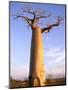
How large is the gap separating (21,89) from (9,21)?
0.66 meters

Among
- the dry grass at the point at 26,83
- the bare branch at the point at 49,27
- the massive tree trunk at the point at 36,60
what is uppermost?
the bare branch at the point at 49,27

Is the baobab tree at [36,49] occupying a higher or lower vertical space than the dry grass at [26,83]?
higher

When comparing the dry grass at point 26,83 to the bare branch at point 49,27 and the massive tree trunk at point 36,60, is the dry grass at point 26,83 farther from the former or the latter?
the bare branch at point 49,27

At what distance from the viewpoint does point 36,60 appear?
244 cm

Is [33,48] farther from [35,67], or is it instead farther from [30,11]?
[30,11]

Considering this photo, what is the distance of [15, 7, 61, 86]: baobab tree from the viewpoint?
7.95ft

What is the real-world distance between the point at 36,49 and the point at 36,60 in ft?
0.35

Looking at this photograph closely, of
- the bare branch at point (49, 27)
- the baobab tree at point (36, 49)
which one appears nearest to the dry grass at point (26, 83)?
the baobab tree at point (36, 49)

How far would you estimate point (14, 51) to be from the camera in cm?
239

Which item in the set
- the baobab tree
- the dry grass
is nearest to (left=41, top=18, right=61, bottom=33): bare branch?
the baobab tree

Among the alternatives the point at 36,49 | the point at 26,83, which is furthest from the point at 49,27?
the point at 26,83

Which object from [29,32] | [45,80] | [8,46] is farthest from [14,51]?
[45,80]

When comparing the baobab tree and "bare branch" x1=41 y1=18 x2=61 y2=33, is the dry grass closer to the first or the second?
the baobab tree

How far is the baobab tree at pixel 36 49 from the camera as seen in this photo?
2.42 m
